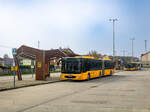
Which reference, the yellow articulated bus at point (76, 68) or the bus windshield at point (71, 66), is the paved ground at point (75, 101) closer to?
the yellow articulated bus at point (76, 68)

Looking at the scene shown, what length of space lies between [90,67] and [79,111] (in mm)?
18599

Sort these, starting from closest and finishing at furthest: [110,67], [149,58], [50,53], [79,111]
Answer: [79,111], [50,53], [110,67], [149,58]

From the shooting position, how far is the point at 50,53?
2630 cm

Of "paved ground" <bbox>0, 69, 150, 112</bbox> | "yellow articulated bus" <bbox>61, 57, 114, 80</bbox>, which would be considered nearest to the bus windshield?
"yellow articulated bus" <bbox>61, 57, 114, 80</bbox>

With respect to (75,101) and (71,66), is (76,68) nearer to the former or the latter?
(71,66)

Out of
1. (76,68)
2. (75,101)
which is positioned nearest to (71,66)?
(76,68)

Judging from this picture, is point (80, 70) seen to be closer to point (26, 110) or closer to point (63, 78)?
point (63, 78)

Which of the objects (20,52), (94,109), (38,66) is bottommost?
(94,109)

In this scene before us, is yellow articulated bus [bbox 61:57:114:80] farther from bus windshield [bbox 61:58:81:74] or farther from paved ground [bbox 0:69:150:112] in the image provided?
paved ground [bbox 0:69:150:112]

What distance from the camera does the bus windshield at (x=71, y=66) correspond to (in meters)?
24.4

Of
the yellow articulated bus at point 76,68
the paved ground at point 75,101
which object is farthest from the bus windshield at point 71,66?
the paved ground at point 75,101

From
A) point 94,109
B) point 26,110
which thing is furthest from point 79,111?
point 26,110

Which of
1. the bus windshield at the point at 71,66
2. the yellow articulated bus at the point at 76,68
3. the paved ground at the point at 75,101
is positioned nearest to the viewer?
the paved ground at the point at 75,101

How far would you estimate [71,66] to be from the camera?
24.6m
